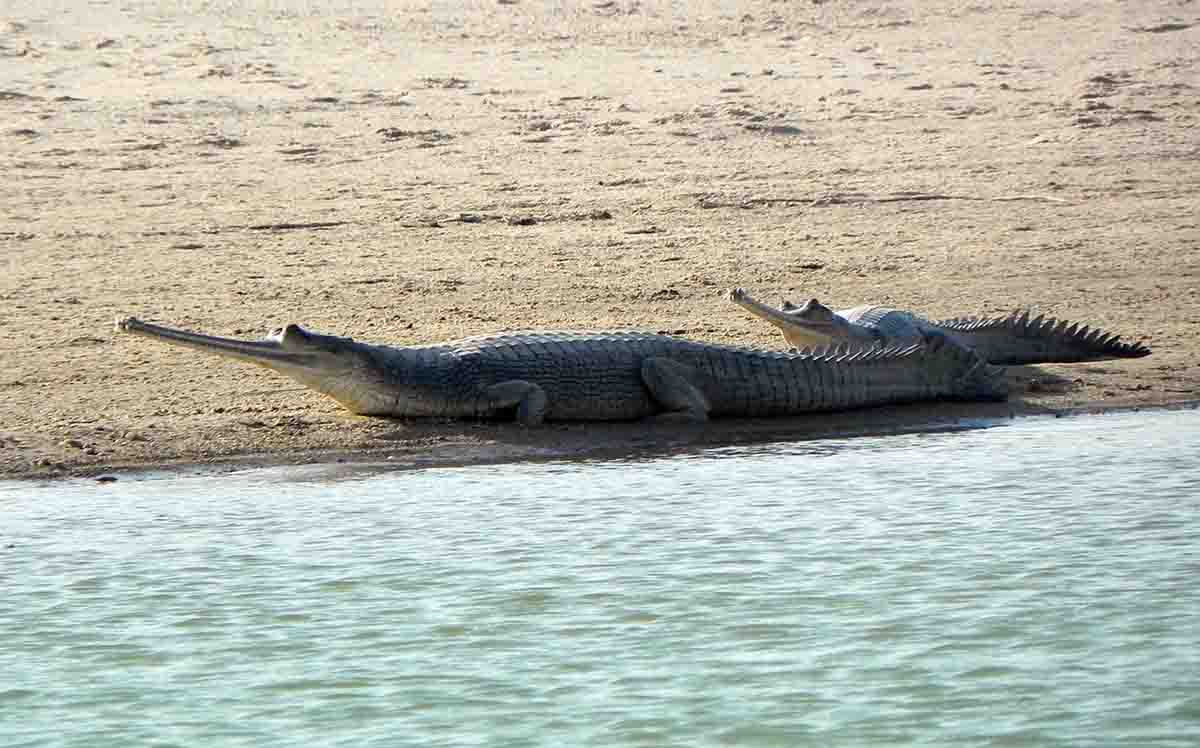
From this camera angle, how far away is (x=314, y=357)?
781 centimetres

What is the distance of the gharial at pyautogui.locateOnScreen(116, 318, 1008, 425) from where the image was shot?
309 inches

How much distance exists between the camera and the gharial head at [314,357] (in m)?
7.63

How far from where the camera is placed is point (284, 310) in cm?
973

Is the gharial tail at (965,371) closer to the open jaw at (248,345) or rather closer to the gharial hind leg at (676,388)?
the gharial hind leg at (676,388)

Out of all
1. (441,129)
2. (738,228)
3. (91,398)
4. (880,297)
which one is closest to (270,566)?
(91,398)

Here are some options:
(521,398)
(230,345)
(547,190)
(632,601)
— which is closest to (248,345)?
(230,345)

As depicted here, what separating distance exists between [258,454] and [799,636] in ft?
9.01

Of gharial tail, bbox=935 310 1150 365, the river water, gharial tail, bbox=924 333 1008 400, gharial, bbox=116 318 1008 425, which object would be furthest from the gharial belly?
gharial tail, bbox=935 310 1150 365

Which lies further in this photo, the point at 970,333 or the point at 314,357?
the point at 970,333

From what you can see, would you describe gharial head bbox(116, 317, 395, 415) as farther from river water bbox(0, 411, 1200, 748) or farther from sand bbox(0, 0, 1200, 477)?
river water bbox(0, 411, 1200, 748)

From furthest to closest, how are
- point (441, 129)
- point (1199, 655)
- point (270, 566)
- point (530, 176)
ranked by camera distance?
point (441, 129) < point (530, 176) < point (270, 566) < point (1199, 655)

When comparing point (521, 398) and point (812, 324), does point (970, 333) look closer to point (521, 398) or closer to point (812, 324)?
point (812, 324)

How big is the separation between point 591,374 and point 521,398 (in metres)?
0.32

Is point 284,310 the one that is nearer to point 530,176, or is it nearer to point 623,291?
point 623,291
